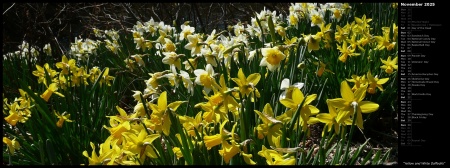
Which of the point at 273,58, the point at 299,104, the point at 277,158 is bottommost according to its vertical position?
the point at 277,158

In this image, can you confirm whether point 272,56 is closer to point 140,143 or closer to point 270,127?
point 270,127

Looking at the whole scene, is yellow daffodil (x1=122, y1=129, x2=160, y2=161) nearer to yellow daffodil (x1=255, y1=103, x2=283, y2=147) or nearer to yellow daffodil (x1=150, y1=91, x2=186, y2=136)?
yellow daffodil (x1=150, y1=91, x2=186, y2=136)

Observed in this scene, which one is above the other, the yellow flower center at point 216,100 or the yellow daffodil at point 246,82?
the yellow daffodil at point 246,82

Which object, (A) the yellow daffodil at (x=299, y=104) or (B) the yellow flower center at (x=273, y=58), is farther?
(B) the yellow flower center at (x=273, y=58)

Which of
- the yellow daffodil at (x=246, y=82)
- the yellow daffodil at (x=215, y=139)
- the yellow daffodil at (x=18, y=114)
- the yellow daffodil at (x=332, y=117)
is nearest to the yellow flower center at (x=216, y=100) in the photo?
the yellow daffodil at (x=246, y=82)

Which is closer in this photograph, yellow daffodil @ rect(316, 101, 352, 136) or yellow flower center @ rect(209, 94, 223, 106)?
yellow daffodil @ rect(316, 101, 352, 136)

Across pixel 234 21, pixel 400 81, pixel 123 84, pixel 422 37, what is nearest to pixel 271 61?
pixel 400 81

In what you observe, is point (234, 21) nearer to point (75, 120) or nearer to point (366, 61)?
point (366, 61)

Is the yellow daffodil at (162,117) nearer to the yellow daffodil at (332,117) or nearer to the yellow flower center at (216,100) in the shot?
the yellow flower center at (216,100)

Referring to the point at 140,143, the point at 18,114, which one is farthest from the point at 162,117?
the point at 18,114

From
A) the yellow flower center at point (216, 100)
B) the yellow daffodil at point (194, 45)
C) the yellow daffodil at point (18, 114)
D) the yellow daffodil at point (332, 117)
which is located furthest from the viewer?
the yellow daffodil at point (194, 45)

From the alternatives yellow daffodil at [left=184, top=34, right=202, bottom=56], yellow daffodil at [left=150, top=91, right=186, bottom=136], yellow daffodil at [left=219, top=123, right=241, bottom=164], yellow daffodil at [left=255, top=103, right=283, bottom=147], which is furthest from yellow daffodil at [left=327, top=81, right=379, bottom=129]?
yellow daffodil at [left=184, top=34, right=202, bottom=56]
